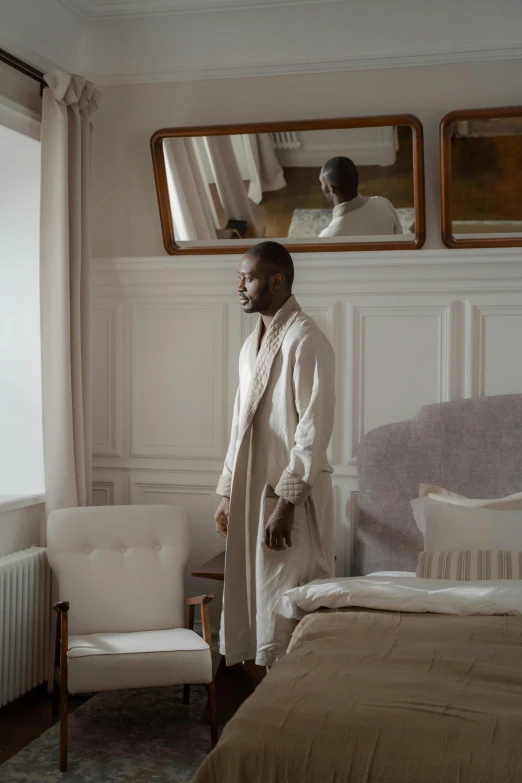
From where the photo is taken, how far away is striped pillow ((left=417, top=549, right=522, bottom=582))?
3395 mm

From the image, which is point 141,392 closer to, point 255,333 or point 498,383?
point 255,333

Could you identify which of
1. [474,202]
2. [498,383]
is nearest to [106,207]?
[474,202]

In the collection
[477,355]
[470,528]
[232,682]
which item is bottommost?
[232,682]

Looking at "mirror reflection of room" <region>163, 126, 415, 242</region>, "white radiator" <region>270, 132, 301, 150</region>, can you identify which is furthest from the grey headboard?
"white radiator" <region>270, 132, 301, 150</region>

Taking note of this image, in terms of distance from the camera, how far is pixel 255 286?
370cm

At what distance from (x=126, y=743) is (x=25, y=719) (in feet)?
1.92

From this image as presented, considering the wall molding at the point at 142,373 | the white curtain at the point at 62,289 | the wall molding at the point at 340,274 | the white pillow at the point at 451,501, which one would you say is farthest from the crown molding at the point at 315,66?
the white pillow at the point at 451,501

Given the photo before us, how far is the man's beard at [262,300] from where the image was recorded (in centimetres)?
370

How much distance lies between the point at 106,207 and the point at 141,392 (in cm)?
105

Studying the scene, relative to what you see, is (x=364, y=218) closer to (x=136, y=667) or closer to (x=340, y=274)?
(x=340, y=274)

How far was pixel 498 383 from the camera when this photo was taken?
14.1ft

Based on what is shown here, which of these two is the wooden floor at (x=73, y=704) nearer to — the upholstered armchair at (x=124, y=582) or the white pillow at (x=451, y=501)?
the upholstered armchair at (x=124, y=582)

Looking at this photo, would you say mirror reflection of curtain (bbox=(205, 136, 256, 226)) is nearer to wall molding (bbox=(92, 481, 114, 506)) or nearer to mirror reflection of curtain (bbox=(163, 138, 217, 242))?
mirror reflection of curtain (bbox=(163, 138, 217, 242))

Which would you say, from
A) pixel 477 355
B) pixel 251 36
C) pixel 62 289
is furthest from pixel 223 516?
pixel 251 36
